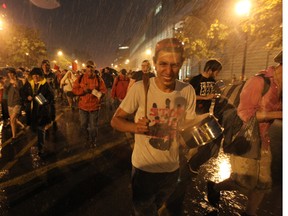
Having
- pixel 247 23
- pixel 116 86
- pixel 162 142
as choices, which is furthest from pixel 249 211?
pixel 247 23

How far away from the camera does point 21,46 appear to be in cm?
4766

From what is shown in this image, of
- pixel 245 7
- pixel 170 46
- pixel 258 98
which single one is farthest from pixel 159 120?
pixel 245 7

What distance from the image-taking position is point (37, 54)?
5300 cm

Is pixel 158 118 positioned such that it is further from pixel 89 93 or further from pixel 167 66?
pixel 89 93

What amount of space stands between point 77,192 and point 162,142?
8.00 feet

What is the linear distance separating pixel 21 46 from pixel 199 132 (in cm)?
5244

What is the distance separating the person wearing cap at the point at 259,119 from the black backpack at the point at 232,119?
76mm

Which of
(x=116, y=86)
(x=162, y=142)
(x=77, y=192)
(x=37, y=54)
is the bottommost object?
(x=77, y=192)

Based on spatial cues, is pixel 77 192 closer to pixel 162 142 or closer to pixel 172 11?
pixel 162 142

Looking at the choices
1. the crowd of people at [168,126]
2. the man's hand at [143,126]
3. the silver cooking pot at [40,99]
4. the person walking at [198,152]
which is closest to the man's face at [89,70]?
the silver cooking pot at [40,99]

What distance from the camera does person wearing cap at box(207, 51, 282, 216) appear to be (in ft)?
8.85

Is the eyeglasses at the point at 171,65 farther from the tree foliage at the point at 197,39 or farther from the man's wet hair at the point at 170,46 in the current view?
the tree foliage at the point at 197,39

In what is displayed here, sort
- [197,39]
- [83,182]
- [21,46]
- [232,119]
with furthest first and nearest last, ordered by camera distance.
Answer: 1. [21,46]
2. [197,39]
3. [83,182]
4. [232,119]

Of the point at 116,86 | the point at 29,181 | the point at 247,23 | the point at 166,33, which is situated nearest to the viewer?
the point at 29,181
